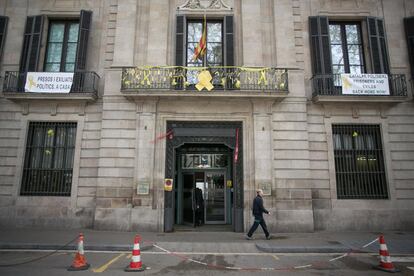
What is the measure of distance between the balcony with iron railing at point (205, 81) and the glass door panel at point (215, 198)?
4616mm

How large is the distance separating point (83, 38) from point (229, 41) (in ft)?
23.0

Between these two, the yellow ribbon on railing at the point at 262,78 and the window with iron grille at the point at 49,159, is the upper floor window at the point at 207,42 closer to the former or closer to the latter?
the yellow ribbon on railing at the point at 262,78

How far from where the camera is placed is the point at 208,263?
24.4ft

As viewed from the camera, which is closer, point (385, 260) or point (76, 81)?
point (385, 260)

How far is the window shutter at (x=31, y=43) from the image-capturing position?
13.5 metres

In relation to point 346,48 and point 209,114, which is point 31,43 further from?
point 346,48

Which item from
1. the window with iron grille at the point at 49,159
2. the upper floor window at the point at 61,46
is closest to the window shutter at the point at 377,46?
the upper floor window at the point at 61,46

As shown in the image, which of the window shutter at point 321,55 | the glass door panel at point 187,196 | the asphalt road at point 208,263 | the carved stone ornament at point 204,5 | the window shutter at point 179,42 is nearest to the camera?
the asphalt road at point 208,263

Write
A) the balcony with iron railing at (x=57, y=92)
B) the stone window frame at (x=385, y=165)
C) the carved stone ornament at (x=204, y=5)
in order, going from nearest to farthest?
the stone window frame at (x=385, y=165), the balcony with iron railing at (x=57, y=92), the carved stone ornament at (x=204, y=5)

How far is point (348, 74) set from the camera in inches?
517

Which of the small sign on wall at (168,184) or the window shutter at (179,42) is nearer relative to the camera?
the small sign on wall at (168,184)

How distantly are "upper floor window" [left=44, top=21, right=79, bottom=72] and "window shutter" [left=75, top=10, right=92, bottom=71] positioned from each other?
859mm

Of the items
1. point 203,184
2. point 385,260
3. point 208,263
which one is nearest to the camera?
point 385,260

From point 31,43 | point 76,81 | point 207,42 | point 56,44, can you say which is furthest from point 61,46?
point 207,42
